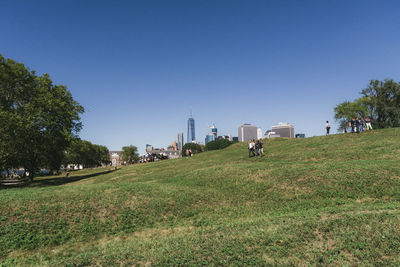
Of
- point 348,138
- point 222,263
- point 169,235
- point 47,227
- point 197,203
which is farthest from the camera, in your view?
point 348,138

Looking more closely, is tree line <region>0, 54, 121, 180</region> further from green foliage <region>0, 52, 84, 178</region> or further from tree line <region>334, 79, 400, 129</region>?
tree line <region>334, 79, 400, 129</region>

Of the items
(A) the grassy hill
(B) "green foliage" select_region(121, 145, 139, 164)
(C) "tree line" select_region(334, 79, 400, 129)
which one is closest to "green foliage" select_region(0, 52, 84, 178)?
(A) the grassy hill

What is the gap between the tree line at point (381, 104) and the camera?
63.0 metres

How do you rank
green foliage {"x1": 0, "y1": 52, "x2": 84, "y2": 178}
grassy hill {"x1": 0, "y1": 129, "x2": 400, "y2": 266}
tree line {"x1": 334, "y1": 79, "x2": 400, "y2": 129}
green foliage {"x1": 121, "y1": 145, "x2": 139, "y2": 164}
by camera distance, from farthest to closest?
green foliage {"x1": 121, "y1": 145, "x2": 139, "y2": 164} → tree line {"x1": 334, "y1": 79, "x2": 400, "y2": 129} → green foliage {"x1": 0, "y1": 52, "x2": 84, "y2": 178} → grassy hill {"x1": 0, "y1": 129, "x2": 400, "y2": 266}

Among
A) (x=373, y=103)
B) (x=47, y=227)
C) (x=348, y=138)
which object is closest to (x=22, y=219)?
(x=47, y=227)

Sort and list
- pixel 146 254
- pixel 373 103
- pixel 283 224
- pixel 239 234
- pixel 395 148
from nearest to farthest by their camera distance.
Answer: pixel 146 254, pixel 239 234, pixel 283 224, pixel 395 148, pixel 373 103

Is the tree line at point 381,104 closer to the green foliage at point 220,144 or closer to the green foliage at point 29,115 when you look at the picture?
the green foliage at point 220,144

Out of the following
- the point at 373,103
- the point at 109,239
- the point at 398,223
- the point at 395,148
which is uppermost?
the point at 373,103

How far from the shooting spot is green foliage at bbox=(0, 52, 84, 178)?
29.2 meters

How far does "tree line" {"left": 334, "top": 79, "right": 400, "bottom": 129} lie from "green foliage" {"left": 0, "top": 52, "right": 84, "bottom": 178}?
80.5 m

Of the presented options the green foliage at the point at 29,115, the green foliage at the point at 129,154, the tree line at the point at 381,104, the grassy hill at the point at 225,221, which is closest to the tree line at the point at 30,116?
the green foliage at the point at 29,115

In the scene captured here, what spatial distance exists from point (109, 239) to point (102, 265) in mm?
3709

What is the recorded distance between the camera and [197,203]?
47.4 feet

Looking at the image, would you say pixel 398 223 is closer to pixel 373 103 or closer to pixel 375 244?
pixel 375 244
